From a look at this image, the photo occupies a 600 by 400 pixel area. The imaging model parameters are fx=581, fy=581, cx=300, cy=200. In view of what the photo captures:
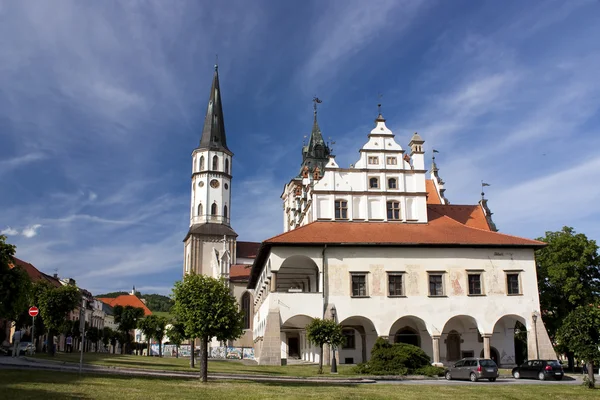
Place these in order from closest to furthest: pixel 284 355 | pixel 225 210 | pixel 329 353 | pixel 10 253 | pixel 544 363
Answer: pixel 10 253 < pixel 544 363 < pixel 329 353 < pixel 284 355 < pixel 225 210

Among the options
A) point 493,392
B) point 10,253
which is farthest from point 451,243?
point 10,253

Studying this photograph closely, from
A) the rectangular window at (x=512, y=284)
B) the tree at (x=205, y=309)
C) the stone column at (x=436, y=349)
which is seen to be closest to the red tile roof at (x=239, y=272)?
the stone column at (x=436, y=349)

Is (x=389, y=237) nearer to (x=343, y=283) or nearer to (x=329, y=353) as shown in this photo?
(x=343, y=283)

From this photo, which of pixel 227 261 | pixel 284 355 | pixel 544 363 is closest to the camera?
pixel 544 363

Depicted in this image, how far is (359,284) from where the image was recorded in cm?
4066

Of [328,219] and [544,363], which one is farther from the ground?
[328,219]

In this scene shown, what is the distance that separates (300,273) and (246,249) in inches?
1775

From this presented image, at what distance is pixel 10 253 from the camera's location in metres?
24.4

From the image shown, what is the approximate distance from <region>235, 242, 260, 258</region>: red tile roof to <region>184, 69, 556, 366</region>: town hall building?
4254 cm

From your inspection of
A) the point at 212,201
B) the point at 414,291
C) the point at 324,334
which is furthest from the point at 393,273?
the point at 212,201

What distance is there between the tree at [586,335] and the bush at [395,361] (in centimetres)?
864

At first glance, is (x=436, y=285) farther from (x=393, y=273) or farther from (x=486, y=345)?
(x=486, y=345)

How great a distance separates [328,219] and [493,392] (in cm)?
2418

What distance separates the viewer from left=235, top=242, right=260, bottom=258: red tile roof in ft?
297
